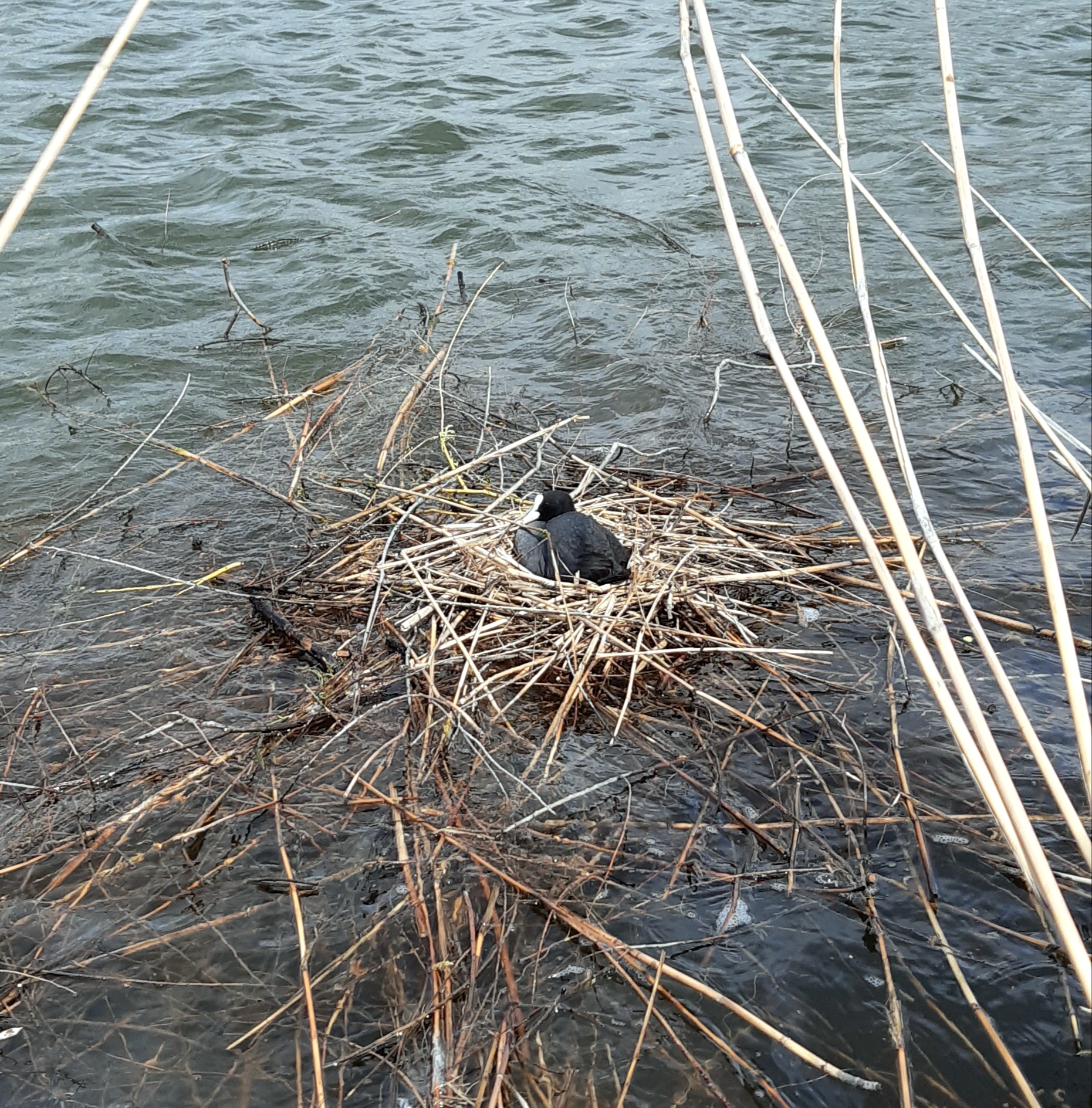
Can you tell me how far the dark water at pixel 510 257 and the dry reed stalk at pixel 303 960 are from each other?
0.33 feet

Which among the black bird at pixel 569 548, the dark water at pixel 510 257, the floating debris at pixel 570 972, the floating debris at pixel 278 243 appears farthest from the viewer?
the floating debris at pixel 278 243

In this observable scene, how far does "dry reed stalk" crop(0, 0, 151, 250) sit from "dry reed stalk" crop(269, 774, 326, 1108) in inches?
62.6

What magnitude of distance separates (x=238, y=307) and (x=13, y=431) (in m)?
1.53

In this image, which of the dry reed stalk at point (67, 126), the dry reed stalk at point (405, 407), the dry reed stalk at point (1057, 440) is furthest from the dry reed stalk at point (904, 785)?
the dry reed stalk at point (67, 126)

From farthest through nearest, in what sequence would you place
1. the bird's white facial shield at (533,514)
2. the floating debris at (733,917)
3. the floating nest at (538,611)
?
the bird's white facial shield at (533,514) → the floating nest at (538,611) → the floating debris at (733,917)

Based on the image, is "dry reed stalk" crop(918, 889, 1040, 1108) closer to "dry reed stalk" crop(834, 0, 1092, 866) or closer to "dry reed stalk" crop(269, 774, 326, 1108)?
"dry reed stalk" crop(834, 0, 1092, 866)

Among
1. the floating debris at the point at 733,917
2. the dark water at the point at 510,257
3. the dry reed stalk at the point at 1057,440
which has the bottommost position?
the dark water at the point at 510,257

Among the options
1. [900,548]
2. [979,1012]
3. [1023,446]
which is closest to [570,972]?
[979,1012]

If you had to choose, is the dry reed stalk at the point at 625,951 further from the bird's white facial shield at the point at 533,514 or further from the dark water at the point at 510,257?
the bird's white facial shield at the point at 533,514

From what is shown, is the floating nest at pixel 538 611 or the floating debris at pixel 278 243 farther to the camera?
the floating debris at pixel 278 243

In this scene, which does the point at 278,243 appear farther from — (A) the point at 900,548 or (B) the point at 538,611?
(A) the point at 900,548

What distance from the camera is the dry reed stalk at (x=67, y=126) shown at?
1.27 meters

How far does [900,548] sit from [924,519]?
259mm

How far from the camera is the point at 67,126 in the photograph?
130cm
